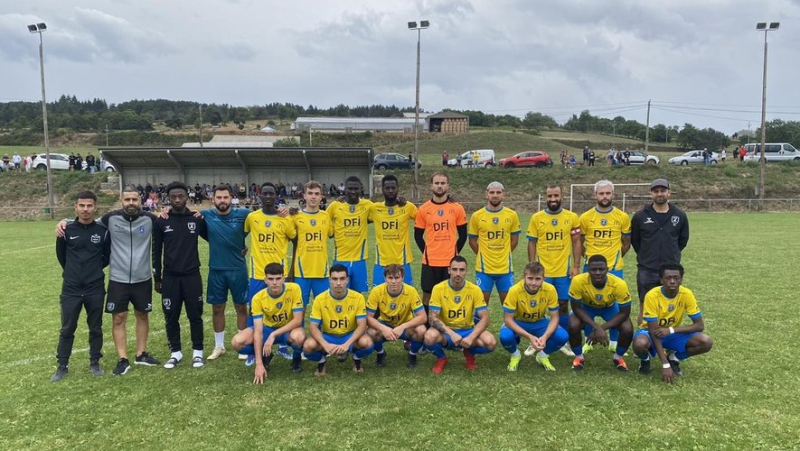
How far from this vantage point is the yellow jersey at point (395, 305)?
5.18 m

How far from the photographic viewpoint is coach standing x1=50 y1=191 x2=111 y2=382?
16.0 ft

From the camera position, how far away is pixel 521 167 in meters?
34.4

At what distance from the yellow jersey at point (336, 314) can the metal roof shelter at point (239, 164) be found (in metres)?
22.2

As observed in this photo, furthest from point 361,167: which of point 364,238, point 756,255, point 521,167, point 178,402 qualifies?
point 178,402

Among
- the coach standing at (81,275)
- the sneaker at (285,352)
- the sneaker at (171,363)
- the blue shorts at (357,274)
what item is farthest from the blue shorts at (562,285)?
the coach standing at (81,275)

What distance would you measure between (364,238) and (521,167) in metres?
30.1

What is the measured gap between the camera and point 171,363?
5.21 metres

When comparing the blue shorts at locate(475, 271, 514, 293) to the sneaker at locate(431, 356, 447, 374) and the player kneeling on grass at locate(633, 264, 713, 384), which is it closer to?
the sneaker at locate(431, 356, 447, 374)

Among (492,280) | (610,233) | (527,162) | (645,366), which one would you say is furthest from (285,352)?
(527,162)

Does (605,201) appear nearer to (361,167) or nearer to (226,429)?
(226,429)

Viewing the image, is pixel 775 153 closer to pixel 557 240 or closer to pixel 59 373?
pixel 557 240

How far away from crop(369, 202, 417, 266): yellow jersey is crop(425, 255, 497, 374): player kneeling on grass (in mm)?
992

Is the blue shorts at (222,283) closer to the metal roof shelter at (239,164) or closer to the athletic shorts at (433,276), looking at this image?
the athletic shorts at (433,276)

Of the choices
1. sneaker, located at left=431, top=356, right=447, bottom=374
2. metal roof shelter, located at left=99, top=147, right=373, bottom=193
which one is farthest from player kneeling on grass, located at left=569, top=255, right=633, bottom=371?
metal roof shelter, located at left=99, top=147, right=373, bottom=193
